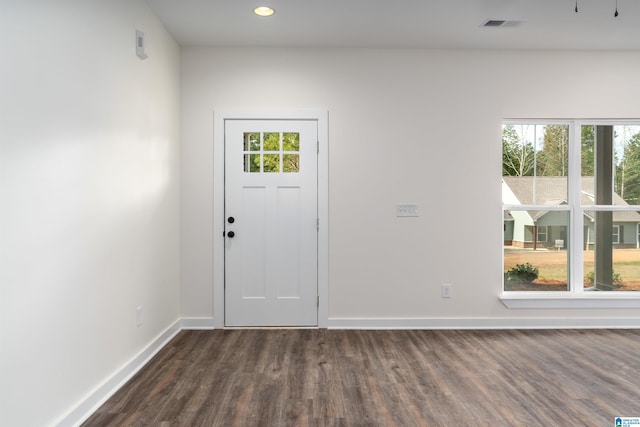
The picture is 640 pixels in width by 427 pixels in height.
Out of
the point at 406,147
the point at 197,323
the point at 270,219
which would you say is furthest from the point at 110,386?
the point at 406,147

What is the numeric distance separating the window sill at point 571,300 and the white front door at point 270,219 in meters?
1.91

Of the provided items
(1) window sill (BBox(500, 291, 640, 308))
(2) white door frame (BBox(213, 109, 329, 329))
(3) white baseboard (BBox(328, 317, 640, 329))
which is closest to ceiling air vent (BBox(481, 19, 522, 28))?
(2) white door frame (BBox(213, 109, 329, 329))

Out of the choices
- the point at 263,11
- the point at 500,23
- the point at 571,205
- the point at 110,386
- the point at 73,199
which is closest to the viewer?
the point at 73,199

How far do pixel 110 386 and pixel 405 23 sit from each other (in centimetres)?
343

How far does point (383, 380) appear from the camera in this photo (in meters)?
2.95

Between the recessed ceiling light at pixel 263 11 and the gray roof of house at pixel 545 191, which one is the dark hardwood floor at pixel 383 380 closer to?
the gray roof of house at pixel 545 191

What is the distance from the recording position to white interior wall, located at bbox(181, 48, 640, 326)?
423cm

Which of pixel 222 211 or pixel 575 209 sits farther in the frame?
pixel 575 209

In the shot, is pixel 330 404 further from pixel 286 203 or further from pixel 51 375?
pixel 286 203

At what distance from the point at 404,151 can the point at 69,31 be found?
2.91 m

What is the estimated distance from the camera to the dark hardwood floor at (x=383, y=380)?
244 centimetres

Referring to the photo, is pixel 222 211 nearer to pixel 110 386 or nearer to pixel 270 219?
pixel 270 219

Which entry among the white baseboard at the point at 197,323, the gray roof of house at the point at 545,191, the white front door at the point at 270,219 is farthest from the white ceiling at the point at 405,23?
the white baseboard at the point at 197,323

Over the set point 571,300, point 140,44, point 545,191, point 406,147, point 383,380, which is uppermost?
point 140,44
